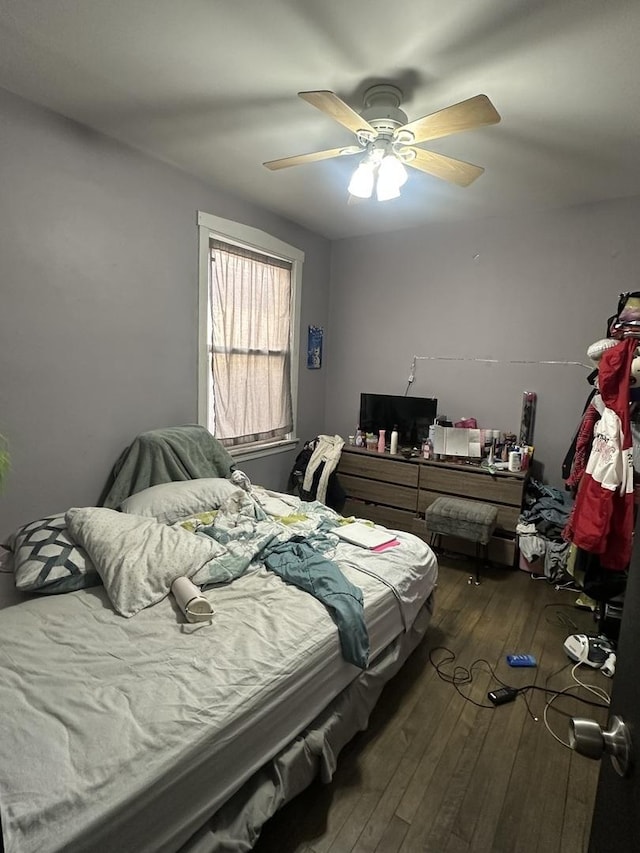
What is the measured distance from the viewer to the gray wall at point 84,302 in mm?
2184

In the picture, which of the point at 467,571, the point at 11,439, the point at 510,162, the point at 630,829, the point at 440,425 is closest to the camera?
the point at 630,829

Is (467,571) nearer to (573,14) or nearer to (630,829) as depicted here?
(630,829)

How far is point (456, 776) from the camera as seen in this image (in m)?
1.60

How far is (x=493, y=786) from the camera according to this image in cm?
157

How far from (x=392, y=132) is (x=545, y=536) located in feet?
8.95

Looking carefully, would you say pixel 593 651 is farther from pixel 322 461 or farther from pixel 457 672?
pixel 322 461

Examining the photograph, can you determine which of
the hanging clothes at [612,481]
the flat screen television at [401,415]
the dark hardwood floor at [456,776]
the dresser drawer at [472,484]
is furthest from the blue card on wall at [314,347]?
A: the dark hardwood floor at [456,776]

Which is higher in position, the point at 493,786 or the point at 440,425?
the point at 440,425

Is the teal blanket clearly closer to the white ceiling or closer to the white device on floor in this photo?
the white ceiling

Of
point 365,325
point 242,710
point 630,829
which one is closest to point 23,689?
point 242,710

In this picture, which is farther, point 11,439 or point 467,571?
point 467,571

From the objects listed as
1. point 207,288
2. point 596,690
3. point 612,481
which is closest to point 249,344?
point 207,288

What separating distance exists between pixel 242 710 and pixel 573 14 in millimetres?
2470

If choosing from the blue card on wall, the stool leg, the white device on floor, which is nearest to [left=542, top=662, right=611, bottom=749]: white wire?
the white device on floor
